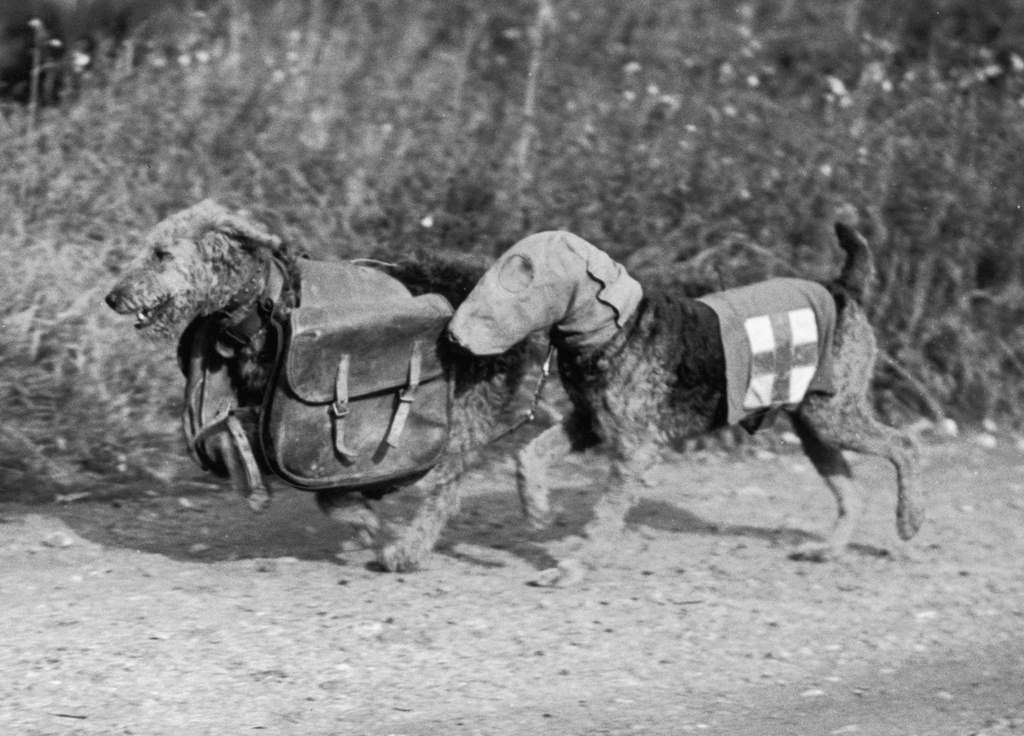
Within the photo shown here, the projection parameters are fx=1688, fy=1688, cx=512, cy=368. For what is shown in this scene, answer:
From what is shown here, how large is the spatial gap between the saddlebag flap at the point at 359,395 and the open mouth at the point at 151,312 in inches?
17.1

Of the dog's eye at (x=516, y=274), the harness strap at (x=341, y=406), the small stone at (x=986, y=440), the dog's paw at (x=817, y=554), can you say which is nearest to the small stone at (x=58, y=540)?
the harness strap at (x=341, y=406)

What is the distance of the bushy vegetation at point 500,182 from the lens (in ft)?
23.9

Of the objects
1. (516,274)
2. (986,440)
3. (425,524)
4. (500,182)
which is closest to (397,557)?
(425,524)

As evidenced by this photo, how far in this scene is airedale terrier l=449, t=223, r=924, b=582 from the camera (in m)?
5.79

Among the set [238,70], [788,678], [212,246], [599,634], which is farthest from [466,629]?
[238,70]

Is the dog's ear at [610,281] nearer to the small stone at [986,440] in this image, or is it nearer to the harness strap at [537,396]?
the harness strap at [537,396]

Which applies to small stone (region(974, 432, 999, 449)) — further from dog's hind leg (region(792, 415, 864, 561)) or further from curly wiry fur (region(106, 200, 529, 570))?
curly wiry fur (region(106, 200, 529, 570))

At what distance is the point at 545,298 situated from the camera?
576 cm

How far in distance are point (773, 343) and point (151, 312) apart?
2321 millimetres

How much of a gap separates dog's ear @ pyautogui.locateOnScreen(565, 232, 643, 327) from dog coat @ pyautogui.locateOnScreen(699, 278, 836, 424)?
484 millimetres

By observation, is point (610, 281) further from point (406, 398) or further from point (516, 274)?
point (406, 398)

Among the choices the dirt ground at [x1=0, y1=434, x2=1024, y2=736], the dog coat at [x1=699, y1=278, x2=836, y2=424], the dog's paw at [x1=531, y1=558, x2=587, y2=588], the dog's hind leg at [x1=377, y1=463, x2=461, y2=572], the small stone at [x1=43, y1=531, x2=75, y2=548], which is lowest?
the small stone at [x1=43, y1=531, x2=75, y2=548]

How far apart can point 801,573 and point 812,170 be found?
329cm

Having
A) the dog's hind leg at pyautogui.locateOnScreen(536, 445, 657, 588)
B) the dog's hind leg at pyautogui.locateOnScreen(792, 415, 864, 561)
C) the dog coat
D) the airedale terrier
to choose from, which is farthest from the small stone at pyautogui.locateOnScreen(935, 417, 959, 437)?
the dog's hind leg at pyautogui.locateOnScreen(536, 445, 657, 588)
